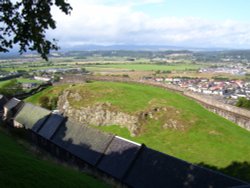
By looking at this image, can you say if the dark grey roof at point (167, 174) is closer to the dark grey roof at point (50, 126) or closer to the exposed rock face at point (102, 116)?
A: the dark grey roof at point (50, 126)

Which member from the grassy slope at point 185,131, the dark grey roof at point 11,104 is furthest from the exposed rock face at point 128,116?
the dark grey roof at point 11,104

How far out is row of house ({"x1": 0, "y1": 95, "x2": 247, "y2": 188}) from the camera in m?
25.7

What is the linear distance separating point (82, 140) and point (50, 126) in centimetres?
873

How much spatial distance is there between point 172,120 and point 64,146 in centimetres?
1691

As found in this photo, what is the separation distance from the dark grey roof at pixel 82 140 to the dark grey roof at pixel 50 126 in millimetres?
828

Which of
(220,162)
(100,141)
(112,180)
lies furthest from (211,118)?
(112,180)

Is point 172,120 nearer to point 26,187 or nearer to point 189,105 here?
point 189,105

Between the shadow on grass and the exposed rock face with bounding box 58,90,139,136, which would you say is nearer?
the shadow on grass

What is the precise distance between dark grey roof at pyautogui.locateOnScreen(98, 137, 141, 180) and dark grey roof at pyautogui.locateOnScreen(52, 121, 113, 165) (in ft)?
3.13

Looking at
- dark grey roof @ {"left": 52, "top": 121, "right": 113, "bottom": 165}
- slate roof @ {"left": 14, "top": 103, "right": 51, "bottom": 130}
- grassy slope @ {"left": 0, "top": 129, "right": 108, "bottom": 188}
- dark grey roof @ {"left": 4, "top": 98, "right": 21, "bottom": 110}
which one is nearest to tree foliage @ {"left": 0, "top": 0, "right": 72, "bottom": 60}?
grassy slope @ {"left": 0, "top": 129, "right": 108, "bottom": 188}

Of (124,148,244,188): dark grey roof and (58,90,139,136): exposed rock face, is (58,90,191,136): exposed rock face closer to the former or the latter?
(58,90,139,136): exposed rock face

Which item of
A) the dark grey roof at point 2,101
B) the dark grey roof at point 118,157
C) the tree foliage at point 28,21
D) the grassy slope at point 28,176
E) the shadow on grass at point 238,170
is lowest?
the dark grey roof at point 2,101

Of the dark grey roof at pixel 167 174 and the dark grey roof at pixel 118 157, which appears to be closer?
the dark grey roof at pixel 167 174

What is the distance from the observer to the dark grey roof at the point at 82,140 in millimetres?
34656
